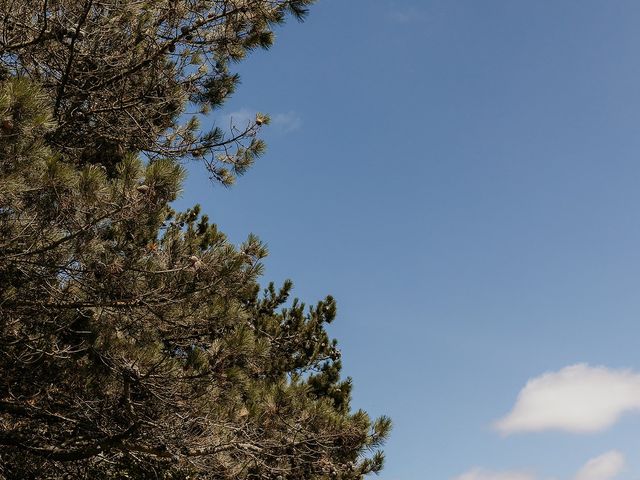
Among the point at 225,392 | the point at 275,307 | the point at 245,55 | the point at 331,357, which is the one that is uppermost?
the point at 245,55

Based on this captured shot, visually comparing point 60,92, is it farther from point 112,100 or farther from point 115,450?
point 115,450

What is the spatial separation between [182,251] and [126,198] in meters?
A: 1.01

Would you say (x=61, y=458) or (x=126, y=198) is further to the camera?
(x=61, y=458)

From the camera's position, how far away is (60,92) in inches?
257

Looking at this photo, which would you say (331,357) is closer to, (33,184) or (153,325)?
(153,325)

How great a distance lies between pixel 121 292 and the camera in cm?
577

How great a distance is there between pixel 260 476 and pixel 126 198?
4351mm

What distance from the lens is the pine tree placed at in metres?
5.07

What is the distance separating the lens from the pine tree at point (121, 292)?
5.07 metres

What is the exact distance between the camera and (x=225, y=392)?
625 centimetres

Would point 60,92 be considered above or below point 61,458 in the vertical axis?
above

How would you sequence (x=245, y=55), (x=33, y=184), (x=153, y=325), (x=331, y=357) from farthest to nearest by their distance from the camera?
(x=331, y=357) → (x=245, y=55) → (x=153, y=325) → (x=33, y=184)

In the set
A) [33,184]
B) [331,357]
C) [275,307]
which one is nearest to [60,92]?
[33,184]

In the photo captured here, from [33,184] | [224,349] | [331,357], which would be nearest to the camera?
[33,184]
